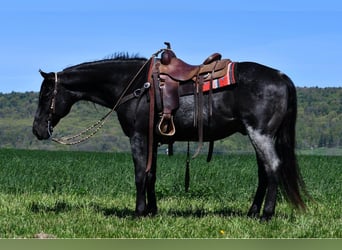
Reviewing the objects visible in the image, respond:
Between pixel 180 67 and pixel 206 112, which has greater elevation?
pixel 180 67

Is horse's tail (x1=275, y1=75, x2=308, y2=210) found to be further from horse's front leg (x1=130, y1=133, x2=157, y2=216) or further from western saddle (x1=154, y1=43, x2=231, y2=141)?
horse's front leg (x1=130, y1=133, x2=157, y2=216)

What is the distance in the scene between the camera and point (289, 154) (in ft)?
31.6

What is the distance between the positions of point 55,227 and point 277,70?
4.22 metres

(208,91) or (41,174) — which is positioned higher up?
(208,91)

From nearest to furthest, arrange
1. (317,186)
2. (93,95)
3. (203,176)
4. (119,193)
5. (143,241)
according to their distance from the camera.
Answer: (143,241) → (93,95) → (119,193) → (317,186) → (203,176)

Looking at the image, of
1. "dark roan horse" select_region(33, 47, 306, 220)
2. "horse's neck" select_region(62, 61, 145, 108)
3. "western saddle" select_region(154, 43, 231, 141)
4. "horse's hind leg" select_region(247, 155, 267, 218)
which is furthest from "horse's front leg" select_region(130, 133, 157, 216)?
"horse's hind leg" select_region(247, 155, 267, 218)

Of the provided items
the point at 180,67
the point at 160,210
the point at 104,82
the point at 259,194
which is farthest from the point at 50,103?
the point at 259,194

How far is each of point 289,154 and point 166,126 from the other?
2035 millimetres

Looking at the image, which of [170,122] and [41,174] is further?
[41,174]

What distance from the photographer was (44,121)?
34.6 ft

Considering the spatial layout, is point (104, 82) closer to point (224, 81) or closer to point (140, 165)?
point (140, 165)

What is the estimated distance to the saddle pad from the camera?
30.3 feet

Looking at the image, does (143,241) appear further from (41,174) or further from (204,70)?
(41,174)

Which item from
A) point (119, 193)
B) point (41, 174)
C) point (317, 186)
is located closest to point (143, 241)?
point (119, 193)
